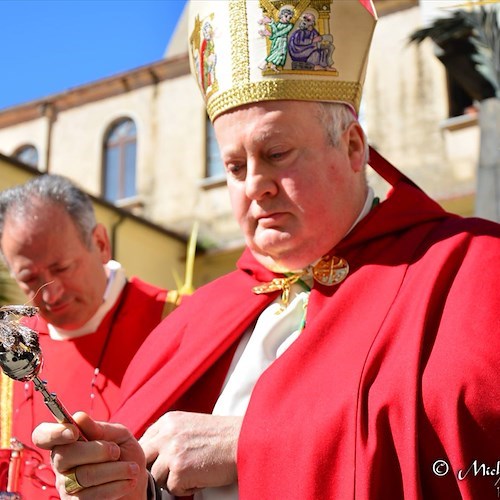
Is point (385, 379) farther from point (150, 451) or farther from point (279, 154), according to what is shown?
point (279, 154)

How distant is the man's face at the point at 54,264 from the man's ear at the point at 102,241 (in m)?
0.07

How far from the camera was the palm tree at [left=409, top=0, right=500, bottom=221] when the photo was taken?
718 centimetres

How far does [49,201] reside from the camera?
4031mm

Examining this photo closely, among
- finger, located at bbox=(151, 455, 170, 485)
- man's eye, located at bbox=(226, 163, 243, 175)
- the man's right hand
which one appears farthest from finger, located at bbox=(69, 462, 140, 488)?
man's eye, located at bbox=(226, 163, 243, 175)

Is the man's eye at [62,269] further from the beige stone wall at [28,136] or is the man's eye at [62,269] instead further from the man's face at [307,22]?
the beige stone wall at [28,136]

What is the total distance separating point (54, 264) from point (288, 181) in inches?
57.7

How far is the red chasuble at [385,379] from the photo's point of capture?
7.25ft

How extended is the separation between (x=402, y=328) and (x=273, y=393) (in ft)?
1.24

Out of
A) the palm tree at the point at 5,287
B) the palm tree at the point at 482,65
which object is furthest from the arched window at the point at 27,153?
the palm tree at the point at 5,287

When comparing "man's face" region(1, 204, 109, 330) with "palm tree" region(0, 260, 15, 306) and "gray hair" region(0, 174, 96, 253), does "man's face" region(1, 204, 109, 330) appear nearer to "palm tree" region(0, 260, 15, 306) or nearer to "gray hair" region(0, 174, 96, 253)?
"gray hair" region(0, 174, 96, 253)

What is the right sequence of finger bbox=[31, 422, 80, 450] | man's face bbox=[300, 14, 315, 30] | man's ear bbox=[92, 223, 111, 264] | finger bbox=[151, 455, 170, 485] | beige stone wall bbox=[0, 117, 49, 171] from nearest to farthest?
finger bbox=[31, 422, 80, 450] < finger bbox=[151, 455, 170, 485] < man's face bbox=[300, 14, 315, 30] < man's ear bbox=[92, 223, 111, 264] < beige stone wall bbox=[0, 117, 49, 171]

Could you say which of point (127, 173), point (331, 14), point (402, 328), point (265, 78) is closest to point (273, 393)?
point (402, 328)

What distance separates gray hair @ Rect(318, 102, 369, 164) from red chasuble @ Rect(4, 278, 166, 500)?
1.50m

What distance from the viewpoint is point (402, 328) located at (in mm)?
2443
